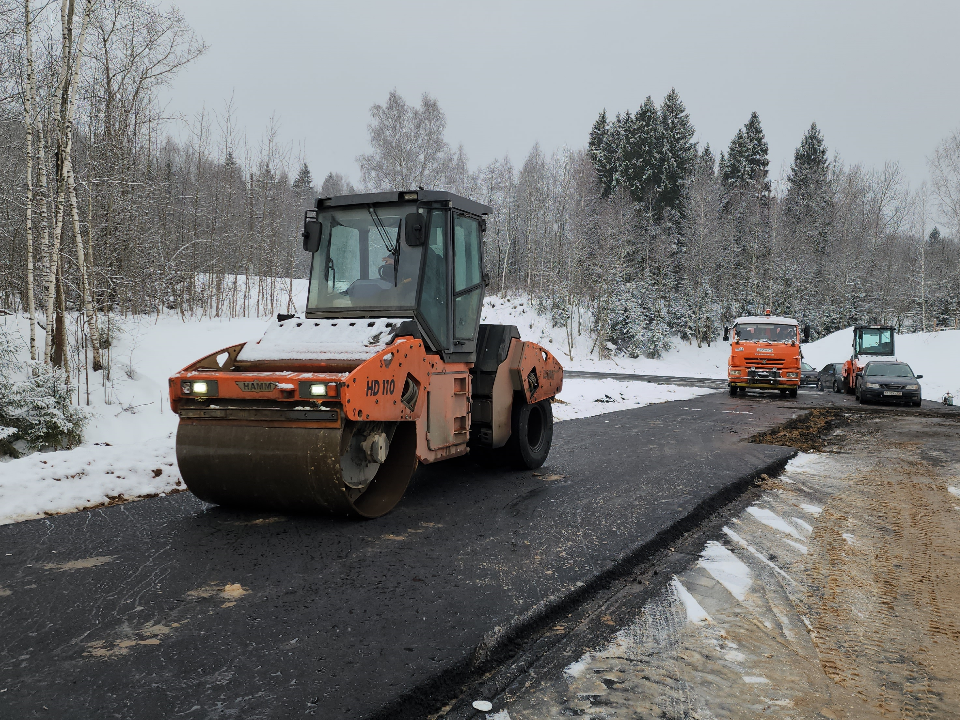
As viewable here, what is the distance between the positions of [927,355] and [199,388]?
1341 inches

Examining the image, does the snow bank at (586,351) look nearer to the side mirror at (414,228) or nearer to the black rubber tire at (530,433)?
the black rubber tire at (530,433)

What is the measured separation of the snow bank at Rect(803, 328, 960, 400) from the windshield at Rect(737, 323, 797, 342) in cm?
621

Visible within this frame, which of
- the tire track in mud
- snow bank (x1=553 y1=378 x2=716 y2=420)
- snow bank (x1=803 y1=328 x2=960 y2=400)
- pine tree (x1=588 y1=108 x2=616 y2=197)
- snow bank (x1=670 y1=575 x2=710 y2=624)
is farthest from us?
pine tree (x1=588 y1=108 x2=616 y2=197)

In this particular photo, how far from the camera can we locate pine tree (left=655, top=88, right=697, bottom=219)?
149ft

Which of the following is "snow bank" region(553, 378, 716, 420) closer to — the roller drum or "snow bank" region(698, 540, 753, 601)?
"snow bank" region(698, 540, 753, 601)

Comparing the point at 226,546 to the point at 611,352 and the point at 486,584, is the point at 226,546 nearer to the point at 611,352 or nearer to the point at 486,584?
the point at 486,584

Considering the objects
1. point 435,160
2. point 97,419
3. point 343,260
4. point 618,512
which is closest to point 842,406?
point 618,512

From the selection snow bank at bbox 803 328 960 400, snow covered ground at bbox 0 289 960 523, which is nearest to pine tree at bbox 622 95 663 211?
snow covered ground at bbox 0 289 960 523

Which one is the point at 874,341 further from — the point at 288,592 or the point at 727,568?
the point at 288,592

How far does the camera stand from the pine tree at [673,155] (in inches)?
1785

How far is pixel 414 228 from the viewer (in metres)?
6.11

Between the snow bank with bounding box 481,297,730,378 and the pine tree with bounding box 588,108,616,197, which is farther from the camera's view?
the pine tree with bounding box 588,108,616,197

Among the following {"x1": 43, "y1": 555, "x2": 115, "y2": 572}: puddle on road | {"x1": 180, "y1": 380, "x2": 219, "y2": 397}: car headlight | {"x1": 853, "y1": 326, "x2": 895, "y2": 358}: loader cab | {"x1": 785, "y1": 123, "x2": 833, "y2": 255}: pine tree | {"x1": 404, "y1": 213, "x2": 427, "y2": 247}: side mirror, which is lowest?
{"x1": 43, "y1": 555, "x2": 115, "y2": 572}: puddle on road

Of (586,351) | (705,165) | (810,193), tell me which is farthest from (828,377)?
(810,193)
